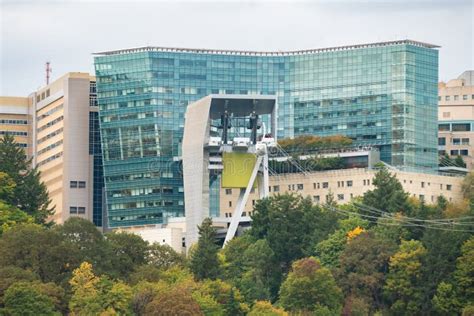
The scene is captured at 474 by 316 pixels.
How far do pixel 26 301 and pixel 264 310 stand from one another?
20.4m

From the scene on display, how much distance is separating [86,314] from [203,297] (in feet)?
35.8

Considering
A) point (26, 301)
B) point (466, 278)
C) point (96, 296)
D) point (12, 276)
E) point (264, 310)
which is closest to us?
point (26, 301)

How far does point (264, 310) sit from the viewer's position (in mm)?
197750

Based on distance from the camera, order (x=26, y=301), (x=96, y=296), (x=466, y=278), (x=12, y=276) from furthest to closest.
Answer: (x=466, y=278)
(x=12, y=276)
(x=96, y=296)
(x=26, y=301)

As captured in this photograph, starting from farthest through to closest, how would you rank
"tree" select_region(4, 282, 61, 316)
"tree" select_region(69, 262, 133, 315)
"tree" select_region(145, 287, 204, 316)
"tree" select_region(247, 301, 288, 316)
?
"tree" select_region(247, 301, 288, 316)
"tree" select_region(69, 262, 133, 315)
"tree" select_region(145, 287, 204, 316)
"tree" select_region(4, 282, 61, 316)

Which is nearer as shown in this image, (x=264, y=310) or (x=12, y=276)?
(x=12, y=276)

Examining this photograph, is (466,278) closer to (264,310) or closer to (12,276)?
(264,310)

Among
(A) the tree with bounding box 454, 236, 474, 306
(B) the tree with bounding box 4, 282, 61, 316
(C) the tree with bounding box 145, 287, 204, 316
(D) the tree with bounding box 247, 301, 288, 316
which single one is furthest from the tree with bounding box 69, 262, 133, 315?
(A) the tree with bounding box 454, 236, 474, 306

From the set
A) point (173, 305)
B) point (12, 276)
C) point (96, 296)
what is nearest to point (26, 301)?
point (12, 276)

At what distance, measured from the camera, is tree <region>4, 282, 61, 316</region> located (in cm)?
19088

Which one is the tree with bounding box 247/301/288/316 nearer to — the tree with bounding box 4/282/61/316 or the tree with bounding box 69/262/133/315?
the tree with bounding box 69/262/133/315

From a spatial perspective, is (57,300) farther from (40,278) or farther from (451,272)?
(451,272)

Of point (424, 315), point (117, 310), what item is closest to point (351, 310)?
point (424, 315)

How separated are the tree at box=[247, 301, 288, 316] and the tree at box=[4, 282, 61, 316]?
672 inches
